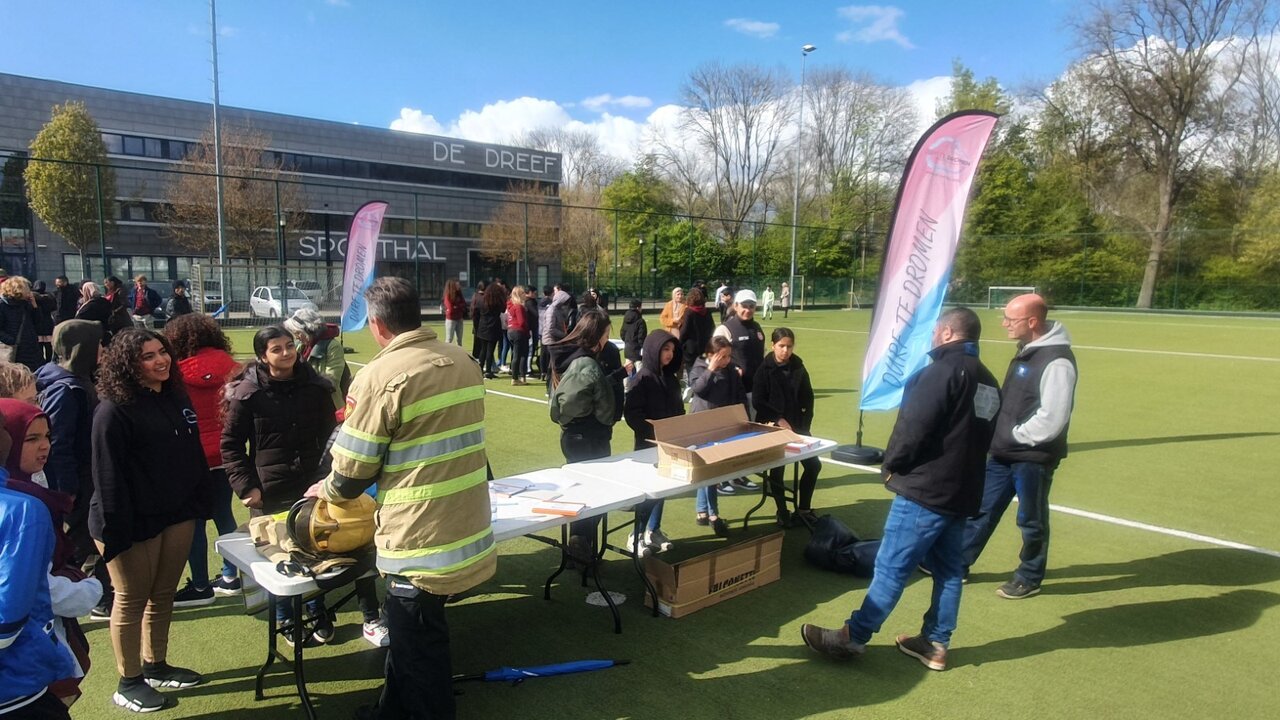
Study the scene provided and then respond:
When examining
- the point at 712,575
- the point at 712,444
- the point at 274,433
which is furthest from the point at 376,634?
the point at 712,444

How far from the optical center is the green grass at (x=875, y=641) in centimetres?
327

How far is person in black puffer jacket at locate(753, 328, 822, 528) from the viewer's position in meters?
5.52

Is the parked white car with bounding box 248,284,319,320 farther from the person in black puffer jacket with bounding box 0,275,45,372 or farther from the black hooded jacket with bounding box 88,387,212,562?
the black hooded jacket with bounding box 88,387,212,562

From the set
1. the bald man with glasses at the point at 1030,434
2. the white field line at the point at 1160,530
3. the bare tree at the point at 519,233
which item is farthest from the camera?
the bare tree at the point at 519,233

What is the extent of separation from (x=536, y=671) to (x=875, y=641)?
1.89m

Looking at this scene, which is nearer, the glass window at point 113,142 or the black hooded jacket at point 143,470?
the black hooded jacket at point 143,470

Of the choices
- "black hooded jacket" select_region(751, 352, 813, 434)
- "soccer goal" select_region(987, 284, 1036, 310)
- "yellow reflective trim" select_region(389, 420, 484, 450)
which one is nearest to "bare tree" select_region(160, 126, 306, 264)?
"black hooded jacket" select_region(751, 352, 813, 434)

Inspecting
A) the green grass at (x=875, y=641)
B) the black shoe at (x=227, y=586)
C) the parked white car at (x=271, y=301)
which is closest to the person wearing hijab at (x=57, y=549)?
the green grass at (x=875, y=641)

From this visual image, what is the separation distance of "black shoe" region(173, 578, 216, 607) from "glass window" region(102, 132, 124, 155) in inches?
1769

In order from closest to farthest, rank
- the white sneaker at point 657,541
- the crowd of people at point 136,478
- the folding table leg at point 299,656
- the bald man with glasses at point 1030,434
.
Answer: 1. the crowd of people at point 136,478
2. the folding table leg at point 299,656
3. the bald man with glasses at point 1030,434
4. the white sneaker at point 657,541

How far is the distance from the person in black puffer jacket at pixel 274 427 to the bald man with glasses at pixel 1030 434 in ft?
12.8

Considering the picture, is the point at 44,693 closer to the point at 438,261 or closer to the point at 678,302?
the point at 678,302

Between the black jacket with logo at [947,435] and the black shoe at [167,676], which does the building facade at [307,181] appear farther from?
the black jacket with logo at [947,435]

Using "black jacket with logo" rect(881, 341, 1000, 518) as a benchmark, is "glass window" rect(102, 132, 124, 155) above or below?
above
